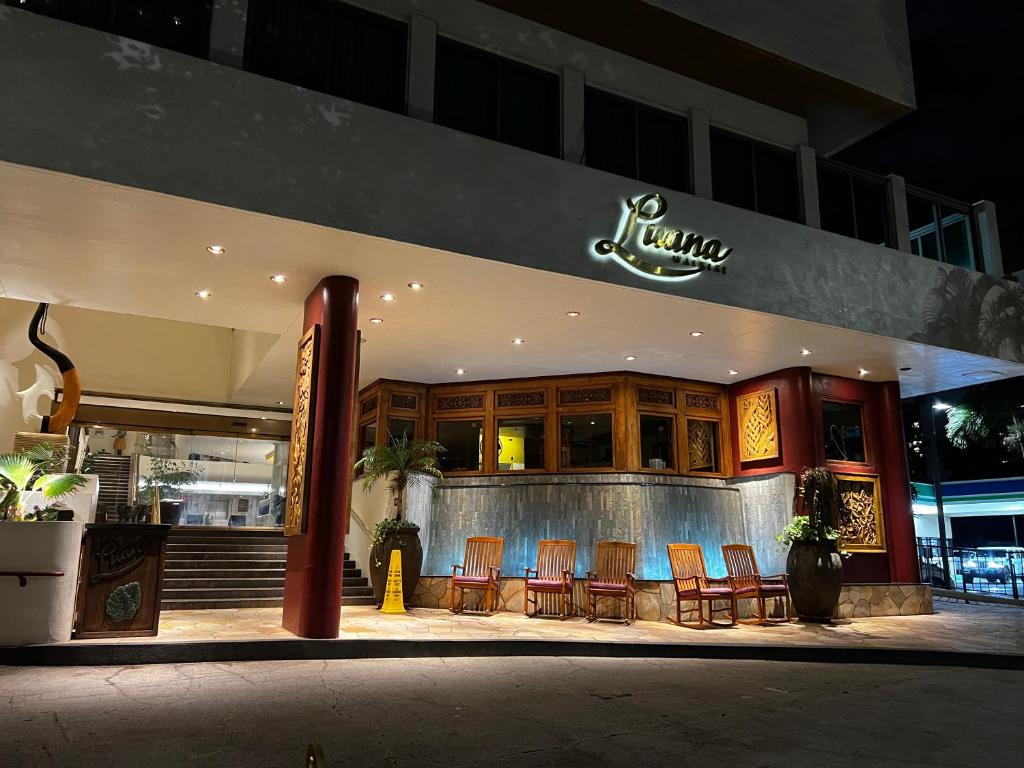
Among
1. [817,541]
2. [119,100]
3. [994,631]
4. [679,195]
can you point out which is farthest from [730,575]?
[119,100]

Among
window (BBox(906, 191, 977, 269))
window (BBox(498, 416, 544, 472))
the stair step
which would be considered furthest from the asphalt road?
window (BBox(906, 191, 977, 269))

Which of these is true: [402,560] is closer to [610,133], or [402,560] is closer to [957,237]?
[610,133]

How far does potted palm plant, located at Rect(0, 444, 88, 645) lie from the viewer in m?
6.12

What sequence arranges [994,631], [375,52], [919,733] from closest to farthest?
1. [919,733]
2. [375,52]
3. [994,631]

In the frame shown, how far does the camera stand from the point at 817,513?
9.84m

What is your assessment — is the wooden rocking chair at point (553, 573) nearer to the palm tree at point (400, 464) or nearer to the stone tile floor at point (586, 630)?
the stone tile floor at point (586, 630)

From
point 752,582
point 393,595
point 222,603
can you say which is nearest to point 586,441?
point 752,582

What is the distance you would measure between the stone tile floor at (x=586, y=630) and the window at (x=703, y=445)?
279 cm

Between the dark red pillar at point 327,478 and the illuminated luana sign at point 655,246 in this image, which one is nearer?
the dark red pillar at point 327,478

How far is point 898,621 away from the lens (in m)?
10.0

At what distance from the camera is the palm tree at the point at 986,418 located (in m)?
16.1

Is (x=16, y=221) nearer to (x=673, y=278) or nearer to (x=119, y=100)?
(x=119, y=100)

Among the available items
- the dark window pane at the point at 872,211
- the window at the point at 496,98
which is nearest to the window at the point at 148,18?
the window at the point at 496,98

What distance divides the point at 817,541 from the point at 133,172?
8.88 meters
